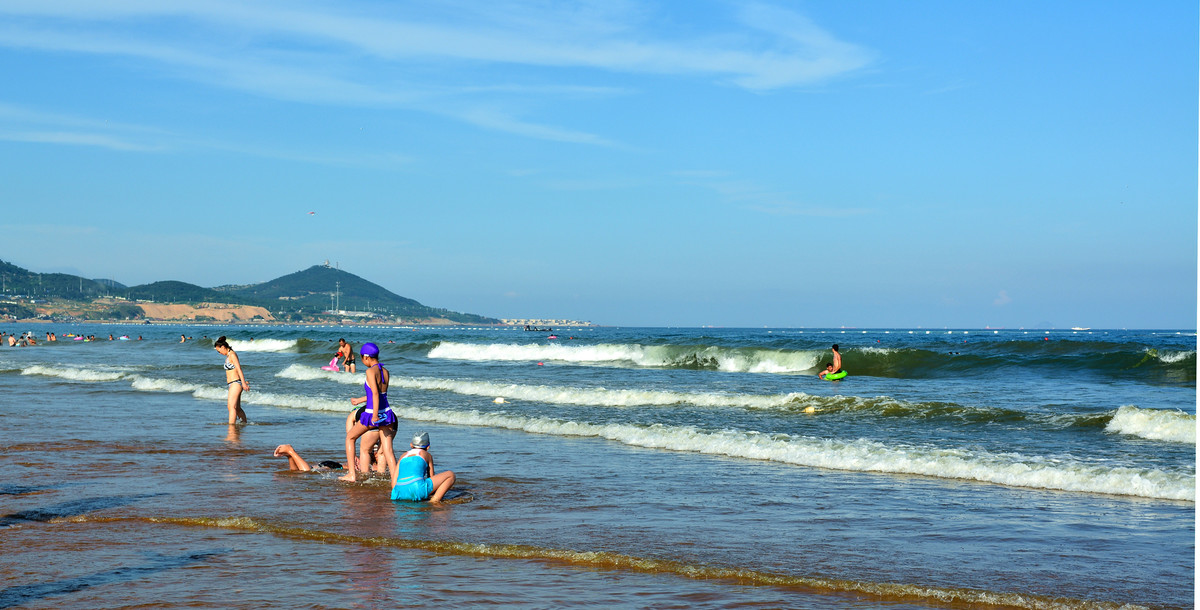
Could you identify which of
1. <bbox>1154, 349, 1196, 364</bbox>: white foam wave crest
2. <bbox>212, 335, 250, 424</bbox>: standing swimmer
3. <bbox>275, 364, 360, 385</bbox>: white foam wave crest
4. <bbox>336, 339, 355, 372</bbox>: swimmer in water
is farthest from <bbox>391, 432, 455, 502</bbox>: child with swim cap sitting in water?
<bbox>1154, 349, 1196, 364</bbox>: white foam wave crest

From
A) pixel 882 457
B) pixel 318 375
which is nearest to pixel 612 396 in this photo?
pixel 882 457

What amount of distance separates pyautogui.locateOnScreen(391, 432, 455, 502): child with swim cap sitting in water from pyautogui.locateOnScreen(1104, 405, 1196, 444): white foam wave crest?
38.2 ft

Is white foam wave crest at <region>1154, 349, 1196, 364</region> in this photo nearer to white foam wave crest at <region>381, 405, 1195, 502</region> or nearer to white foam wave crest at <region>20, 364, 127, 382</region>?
white foam wave crest at <region>381, 405, 1195, 502</region>

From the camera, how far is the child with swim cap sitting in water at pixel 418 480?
977 centimetres

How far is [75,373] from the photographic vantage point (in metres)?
32.7

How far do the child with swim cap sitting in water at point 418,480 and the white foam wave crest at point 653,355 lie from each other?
115 feet

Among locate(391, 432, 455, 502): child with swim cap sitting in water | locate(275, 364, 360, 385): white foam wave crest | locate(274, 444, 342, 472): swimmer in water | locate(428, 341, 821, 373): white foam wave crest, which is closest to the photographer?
locate(391, 432, 455, 502): child with swim cap sitting in water

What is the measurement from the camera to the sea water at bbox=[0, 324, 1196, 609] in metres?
6.53

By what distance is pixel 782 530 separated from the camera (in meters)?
8.43

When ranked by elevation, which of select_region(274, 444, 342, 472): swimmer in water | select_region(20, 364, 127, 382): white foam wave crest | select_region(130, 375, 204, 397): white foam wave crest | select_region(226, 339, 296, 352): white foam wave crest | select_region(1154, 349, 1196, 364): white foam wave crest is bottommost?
select_region(226, 339, 296, 352): white foam wave crest

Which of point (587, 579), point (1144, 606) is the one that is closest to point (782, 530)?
point (587, 579)

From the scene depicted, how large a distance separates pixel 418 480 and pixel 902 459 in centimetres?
651

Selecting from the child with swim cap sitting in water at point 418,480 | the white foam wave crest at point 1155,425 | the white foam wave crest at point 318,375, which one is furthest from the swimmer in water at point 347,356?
the white foam wave crest at point 1155,425

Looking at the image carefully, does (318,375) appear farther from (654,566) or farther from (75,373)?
(654,566)
